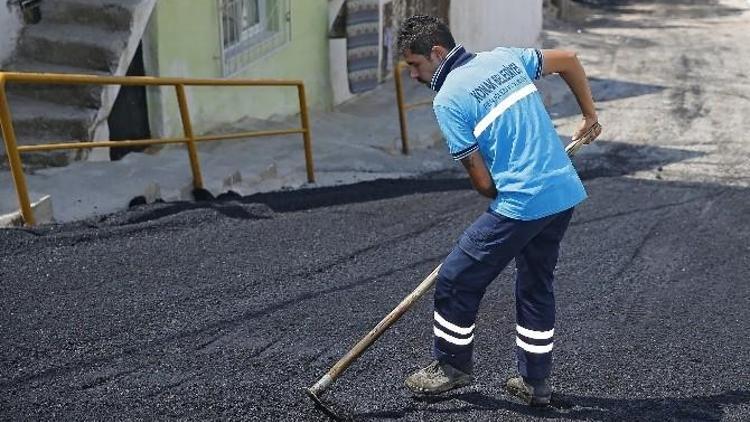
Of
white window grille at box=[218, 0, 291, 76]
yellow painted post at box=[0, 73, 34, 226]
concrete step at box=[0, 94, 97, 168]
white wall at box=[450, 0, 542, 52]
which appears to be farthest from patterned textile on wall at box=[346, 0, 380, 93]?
yellow painted post at box=[0, 73, 34, 226]

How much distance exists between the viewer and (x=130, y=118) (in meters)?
9.48

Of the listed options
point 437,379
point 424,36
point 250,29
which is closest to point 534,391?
point 437,379

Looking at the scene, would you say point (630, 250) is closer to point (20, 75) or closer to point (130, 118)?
point (20, 75)

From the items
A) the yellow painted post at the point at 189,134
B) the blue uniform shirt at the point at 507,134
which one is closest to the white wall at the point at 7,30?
the yellow painted post at the point at 189,134

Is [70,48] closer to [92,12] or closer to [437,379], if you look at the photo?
[92,12]

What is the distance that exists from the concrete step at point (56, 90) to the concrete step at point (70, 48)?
96 millimetres

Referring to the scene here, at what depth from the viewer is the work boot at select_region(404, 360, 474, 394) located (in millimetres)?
4570

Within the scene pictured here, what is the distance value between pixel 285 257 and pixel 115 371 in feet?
6.15

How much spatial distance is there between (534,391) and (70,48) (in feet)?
20.0

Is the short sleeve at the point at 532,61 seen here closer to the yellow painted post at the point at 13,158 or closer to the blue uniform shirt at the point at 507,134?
the blue uniform shirt at the point at 507,134

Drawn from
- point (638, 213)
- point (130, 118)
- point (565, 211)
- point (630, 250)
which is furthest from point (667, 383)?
point (130, 118)

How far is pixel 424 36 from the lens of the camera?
428cm

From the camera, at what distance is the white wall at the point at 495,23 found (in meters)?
17.1

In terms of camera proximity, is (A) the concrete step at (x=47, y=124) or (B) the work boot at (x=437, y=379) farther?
(A) the concrete step at (x=47, y=124)
